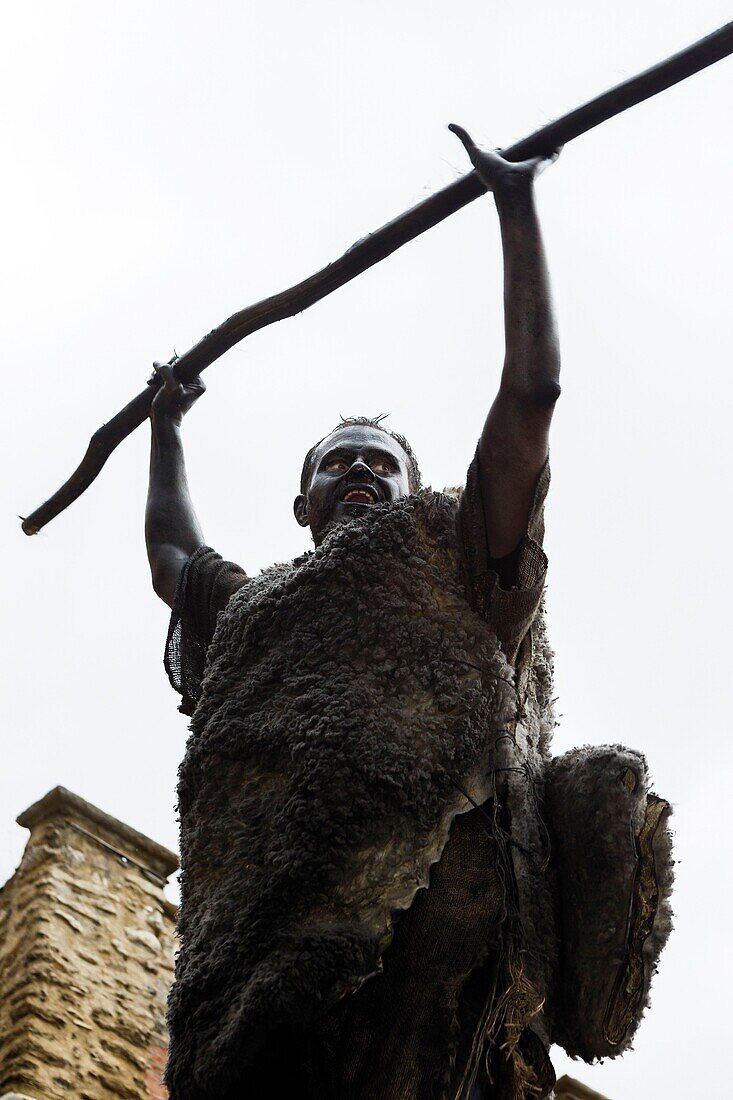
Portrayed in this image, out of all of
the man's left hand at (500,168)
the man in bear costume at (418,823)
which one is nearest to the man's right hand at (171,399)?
the man in bear costume at (418,823)

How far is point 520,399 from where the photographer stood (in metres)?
2.42

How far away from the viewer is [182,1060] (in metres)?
2.08

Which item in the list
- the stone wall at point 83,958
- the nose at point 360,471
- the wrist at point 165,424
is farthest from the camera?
the stone wall at point 83,958

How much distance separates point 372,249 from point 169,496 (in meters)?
0.76

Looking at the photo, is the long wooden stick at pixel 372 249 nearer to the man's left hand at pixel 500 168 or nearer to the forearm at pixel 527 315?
the man's left hand at pixel 500 168

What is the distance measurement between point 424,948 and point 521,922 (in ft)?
0.58

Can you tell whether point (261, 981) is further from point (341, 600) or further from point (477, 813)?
point (341, 600)

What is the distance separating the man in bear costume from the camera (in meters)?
2.10

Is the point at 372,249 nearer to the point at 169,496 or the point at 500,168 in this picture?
the point at 500,168

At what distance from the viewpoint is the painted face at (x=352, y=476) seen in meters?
2.86

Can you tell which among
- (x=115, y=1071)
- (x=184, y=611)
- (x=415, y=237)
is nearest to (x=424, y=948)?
(x=184, y=611)

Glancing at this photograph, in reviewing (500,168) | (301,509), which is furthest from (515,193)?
(301,509)

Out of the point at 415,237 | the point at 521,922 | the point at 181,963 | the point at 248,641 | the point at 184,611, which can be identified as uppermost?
the point at 415,237

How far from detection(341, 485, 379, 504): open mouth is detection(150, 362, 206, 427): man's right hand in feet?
2.46
